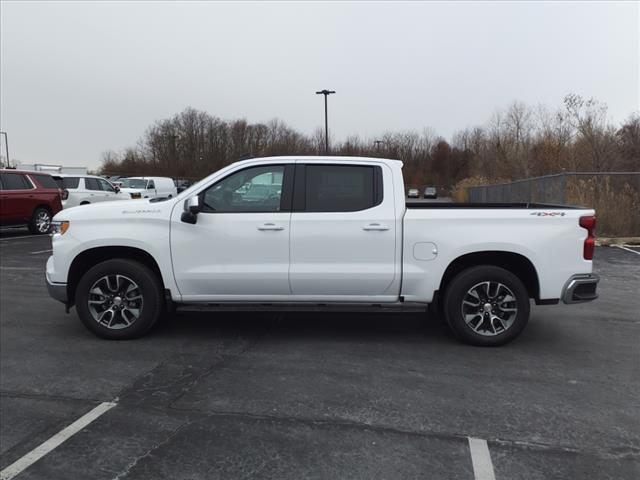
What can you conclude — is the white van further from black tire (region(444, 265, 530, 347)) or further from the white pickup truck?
black tire (region(444, 265, 530, 347))

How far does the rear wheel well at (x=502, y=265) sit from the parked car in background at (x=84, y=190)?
1682cm

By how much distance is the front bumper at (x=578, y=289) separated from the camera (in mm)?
4996

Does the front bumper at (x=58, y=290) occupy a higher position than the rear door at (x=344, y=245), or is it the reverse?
the rear door at (x=344, y=245)

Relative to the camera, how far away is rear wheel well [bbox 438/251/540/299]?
5141 mm

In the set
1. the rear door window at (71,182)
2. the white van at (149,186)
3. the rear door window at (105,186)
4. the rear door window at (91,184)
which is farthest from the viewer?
the white van at (149,186)

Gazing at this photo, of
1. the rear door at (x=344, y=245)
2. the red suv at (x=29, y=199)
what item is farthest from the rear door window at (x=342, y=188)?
the red suv at (x=29, y=199)

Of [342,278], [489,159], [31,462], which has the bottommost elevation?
[31,462]

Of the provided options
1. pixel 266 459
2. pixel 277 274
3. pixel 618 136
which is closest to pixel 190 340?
pixel 277 274

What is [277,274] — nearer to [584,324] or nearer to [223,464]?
[223,464]

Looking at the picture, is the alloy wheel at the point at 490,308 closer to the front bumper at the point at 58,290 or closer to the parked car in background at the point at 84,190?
the front bumper at the point at 58,290

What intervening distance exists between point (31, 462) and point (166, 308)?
264 centimetres

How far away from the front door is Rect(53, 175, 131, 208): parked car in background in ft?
50.5

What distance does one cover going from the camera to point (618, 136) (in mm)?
30203

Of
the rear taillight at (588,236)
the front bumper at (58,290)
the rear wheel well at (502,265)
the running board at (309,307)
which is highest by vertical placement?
the rear taillight at (588,236)
